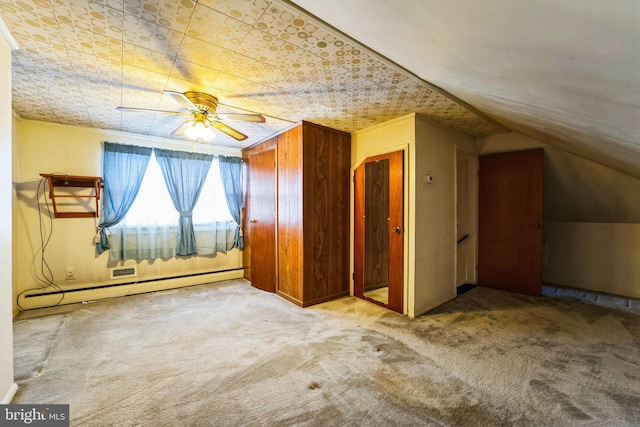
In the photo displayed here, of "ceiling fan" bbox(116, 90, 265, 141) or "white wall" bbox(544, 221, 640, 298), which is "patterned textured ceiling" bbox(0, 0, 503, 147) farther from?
"white wall" bbox(544, 221, 640, 298)

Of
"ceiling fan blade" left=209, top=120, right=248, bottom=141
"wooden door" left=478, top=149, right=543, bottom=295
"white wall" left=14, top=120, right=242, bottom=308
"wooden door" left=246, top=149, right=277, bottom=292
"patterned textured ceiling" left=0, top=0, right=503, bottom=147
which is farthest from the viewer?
"wooden door" left=246, top=149, right=277, bottom=292

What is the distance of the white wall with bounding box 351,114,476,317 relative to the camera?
2947mm

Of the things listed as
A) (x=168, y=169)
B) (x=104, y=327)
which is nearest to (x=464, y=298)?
(x=104, y=327)

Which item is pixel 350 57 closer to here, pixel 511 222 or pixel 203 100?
pixel 203 100

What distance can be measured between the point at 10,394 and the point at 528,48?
3.39 meters

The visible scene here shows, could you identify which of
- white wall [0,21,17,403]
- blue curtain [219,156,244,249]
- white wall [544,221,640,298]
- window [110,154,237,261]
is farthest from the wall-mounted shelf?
white wall [544,221,640,298]

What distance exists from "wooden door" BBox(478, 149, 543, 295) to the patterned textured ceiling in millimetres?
1196

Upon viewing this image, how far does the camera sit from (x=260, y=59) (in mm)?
1856

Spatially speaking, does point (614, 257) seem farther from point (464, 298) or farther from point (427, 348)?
point (427, 348)

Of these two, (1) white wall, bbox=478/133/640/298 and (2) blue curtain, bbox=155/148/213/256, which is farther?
(2) blue curtain, bbox=155/148/213/256

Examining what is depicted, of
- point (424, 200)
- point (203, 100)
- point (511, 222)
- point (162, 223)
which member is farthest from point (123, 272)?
point (511, 222)

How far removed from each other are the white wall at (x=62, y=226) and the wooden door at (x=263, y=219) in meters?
1.44

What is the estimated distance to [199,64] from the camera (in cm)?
193

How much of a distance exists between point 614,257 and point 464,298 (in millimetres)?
2231
